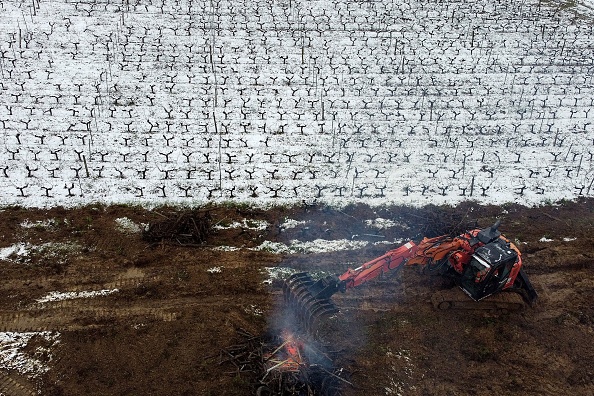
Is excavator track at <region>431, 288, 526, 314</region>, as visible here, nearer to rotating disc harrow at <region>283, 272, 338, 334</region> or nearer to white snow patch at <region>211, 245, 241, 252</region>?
rotating disc harrow at <region>283, 272, 338, 334</region>

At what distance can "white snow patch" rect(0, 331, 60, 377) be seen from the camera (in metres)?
11.3

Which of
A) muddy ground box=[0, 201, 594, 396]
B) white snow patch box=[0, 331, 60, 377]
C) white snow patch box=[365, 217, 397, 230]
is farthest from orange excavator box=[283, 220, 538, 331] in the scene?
white snow patch box=[0, 331, 60, 377]

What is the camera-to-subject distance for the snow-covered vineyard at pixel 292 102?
17.6m

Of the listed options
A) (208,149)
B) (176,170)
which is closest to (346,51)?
(208,149)

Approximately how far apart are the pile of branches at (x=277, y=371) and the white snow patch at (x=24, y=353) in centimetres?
376

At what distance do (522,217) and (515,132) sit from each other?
5074mm

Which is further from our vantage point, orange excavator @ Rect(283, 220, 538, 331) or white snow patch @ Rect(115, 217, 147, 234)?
white snow patch @ Rect(115, 217, 147, 234)

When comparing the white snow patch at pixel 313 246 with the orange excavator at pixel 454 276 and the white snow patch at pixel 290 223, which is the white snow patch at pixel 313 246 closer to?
the white snow patch at pixel 290 223

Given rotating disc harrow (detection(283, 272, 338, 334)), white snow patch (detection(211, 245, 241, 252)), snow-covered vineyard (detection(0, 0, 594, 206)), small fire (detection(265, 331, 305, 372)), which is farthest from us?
snow-covered vineyard (detection(0, 0, 594, 206))

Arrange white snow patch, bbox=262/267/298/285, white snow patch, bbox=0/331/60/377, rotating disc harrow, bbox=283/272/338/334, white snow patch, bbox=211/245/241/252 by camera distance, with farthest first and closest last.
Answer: white snow patch, bbox=211/245/241/252
white snow patch, bbox=262/267/298/285
rotating disc harrow, bbox=283/272/338/334
white snow patch, bbox=0/331/60/377

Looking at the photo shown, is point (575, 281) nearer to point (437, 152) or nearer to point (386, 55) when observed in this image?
point (437, 152)

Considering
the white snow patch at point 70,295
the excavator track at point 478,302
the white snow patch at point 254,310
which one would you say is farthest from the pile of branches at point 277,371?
the white snow patch at point 70,295

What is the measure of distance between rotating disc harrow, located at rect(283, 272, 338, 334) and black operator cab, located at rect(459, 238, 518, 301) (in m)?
3.40

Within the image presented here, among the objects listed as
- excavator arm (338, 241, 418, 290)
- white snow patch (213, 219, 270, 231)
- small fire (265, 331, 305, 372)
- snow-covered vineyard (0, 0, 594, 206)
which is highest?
snow-covered vineyard (0, 0, 594, 206)
